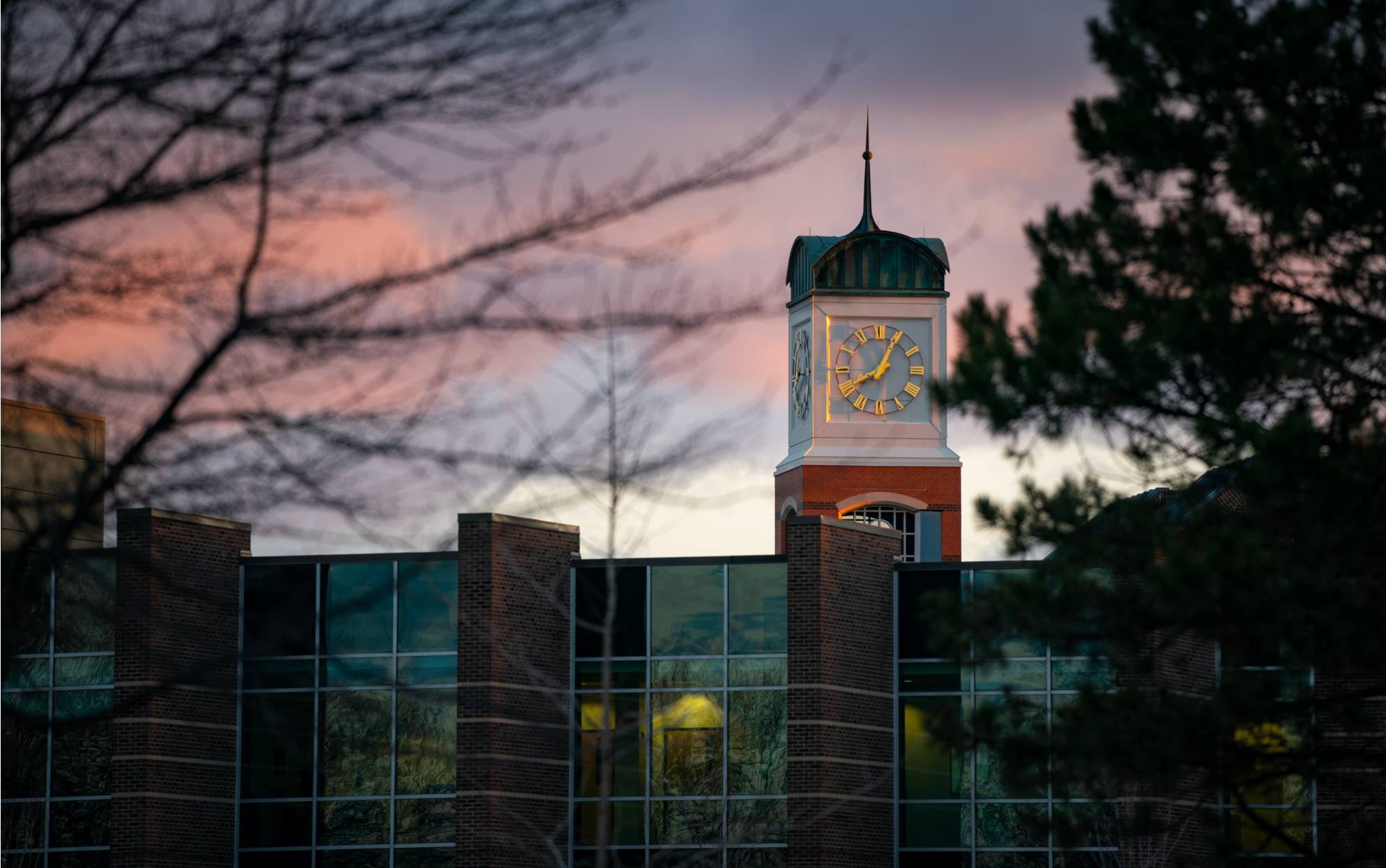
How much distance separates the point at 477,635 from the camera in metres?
28.2

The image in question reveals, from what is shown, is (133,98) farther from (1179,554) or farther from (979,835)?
(979,835)

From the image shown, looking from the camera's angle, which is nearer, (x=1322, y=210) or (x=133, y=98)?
(x=133, y=98)

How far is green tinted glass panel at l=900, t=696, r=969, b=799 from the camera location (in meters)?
29.6

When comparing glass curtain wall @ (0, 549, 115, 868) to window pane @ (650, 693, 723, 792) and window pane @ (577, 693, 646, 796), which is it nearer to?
window pane @ (577, 693, 646, 796)

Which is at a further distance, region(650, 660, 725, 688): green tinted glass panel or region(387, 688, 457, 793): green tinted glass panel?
region(650, 660, 725, 688): green tinted glass panel

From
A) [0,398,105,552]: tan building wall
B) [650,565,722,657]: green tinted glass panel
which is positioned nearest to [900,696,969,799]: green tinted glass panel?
[650,565,722,657]: green tinted glass panel

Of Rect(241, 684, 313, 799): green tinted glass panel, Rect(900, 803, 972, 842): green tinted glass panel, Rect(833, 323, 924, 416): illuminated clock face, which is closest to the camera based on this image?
Rect(900, 803, 972, 842): green tinted glass panel

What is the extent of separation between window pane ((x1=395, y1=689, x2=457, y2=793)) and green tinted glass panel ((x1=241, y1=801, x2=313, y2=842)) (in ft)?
4.91

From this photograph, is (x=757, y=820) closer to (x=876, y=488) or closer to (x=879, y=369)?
(x=876, y=488)

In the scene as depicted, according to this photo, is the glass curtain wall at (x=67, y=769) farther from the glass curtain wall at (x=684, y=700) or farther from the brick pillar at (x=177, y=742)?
the glass curtain wall at (x=684, y=700)

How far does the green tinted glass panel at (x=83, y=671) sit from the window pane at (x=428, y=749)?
15.1 feet

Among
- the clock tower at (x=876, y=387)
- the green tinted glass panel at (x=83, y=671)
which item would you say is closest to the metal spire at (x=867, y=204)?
the clock tower at (x=876, y=387)

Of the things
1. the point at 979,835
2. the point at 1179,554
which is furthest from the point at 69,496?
the point at 979,835

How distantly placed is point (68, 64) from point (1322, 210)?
11247 mm
